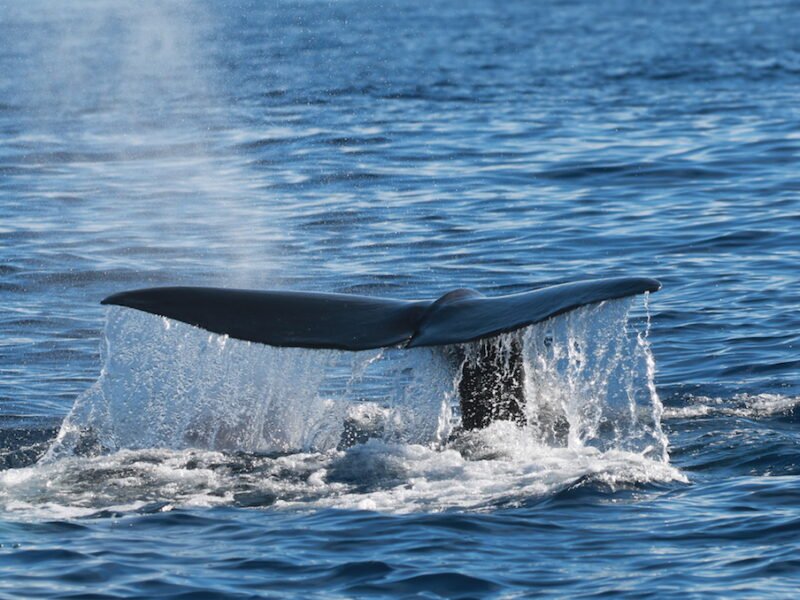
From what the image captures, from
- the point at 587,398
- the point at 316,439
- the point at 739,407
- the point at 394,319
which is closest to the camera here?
the point at 394,319

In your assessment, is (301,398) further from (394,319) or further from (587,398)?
(587,398)

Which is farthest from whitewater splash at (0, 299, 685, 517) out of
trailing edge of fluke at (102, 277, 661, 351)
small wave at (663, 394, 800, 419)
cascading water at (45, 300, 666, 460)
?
small wave at (663, 394, 800, 419)

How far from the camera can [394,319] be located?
7.97 meters

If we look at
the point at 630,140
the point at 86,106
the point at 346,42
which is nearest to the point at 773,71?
the point at 630,140

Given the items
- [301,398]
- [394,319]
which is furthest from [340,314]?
[301,398]

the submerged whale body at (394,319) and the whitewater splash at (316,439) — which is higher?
the submerged whale body at (394,319)

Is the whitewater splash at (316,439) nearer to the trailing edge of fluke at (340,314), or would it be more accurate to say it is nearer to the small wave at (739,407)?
the trailing edge of fluke at (340,314)

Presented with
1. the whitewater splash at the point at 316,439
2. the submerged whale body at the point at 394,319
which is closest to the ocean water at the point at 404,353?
the whitewater splash at the point at 316,439

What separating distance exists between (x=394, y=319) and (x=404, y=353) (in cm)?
119

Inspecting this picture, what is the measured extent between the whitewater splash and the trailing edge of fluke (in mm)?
123

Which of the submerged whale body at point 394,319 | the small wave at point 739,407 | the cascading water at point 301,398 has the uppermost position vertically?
the submerged whale body at point 394,319

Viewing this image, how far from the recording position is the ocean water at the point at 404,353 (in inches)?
278

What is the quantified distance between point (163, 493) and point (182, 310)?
979mm

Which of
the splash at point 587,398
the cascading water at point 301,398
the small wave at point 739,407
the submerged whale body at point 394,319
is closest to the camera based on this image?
the submerged whale body at point 394,319
